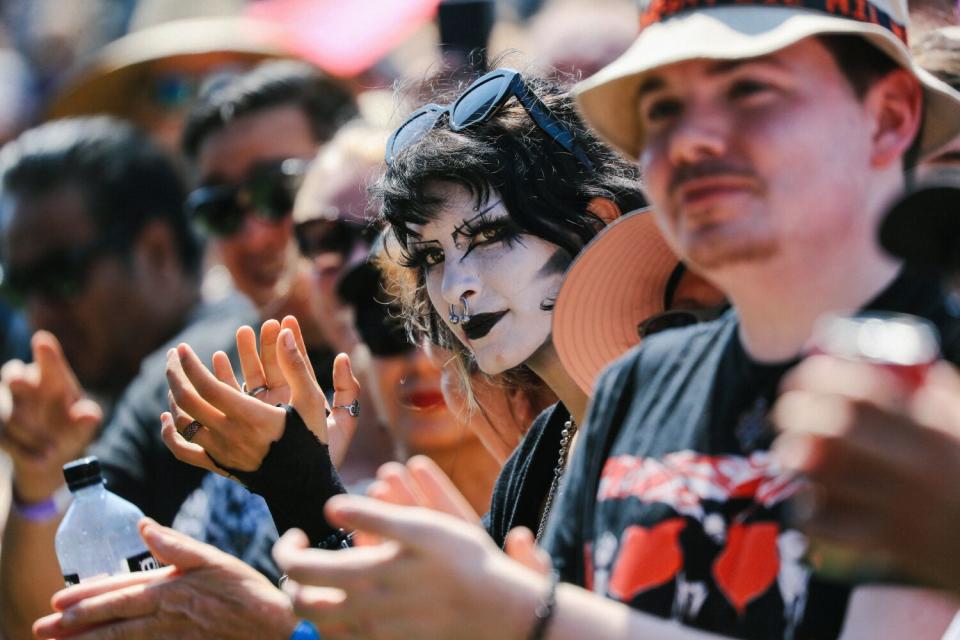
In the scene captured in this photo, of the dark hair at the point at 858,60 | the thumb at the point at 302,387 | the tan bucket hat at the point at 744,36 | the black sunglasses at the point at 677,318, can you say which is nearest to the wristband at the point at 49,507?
the thumb at the point at 302,387

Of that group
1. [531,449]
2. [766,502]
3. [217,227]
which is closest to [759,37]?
[766,502]

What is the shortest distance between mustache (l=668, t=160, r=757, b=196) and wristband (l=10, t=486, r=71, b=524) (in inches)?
95.0

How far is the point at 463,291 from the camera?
2459 mm

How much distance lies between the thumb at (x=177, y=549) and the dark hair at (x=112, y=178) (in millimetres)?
2641

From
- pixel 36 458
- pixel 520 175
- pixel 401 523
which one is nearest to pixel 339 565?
pixel 401 523

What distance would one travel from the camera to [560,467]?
2.48m

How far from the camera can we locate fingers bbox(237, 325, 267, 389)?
2420 millimetres

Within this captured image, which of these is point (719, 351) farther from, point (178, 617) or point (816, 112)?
point (178, 617)

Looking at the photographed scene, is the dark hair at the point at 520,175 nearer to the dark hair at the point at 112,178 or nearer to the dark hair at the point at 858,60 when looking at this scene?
the dark hair at the point at 858,60

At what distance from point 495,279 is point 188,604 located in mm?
710

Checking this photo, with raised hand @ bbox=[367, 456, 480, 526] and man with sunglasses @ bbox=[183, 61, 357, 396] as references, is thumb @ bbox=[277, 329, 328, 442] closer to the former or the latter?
raised hand @ bbox=[367, 456, 480, 526]

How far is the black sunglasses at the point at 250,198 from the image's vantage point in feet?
14.4

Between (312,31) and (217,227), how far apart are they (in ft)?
6.92

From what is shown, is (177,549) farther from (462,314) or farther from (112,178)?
(112,178)
